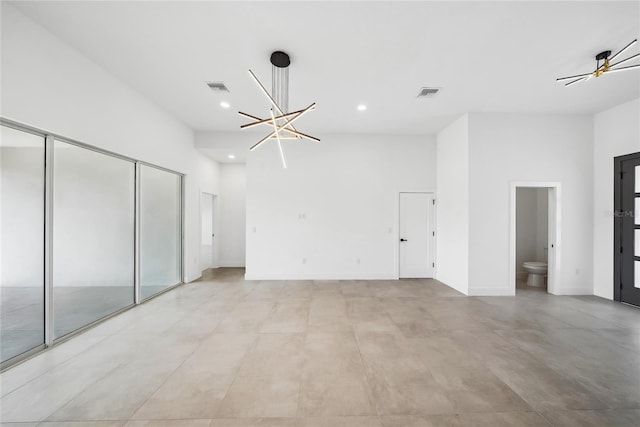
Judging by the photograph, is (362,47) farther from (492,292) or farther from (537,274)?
(537,274)

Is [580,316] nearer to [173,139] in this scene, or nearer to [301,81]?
[301,81]

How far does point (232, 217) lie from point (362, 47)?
19.5ft

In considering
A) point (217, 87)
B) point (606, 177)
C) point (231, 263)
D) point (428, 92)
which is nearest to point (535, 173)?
point (606, 177)

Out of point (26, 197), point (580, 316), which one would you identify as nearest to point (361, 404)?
point (26, 197)

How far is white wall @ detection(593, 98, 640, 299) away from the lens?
4.36m

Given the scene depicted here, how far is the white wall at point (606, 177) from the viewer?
436 centimetres

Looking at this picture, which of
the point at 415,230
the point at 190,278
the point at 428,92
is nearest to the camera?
the point at 428,92

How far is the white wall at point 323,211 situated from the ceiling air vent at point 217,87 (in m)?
2.05

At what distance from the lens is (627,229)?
14.2ft

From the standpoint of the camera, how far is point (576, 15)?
241 cm

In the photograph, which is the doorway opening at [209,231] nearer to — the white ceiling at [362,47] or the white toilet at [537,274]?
the white ceiling at [362,47]

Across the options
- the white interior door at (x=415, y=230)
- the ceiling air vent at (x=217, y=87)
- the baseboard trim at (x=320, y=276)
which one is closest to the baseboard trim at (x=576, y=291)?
the white interior door at (x=415, y=230)

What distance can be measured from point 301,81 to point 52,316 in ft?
13.7

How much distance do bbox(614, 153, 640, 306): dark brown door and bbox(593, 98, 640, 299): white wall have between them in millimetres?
101
